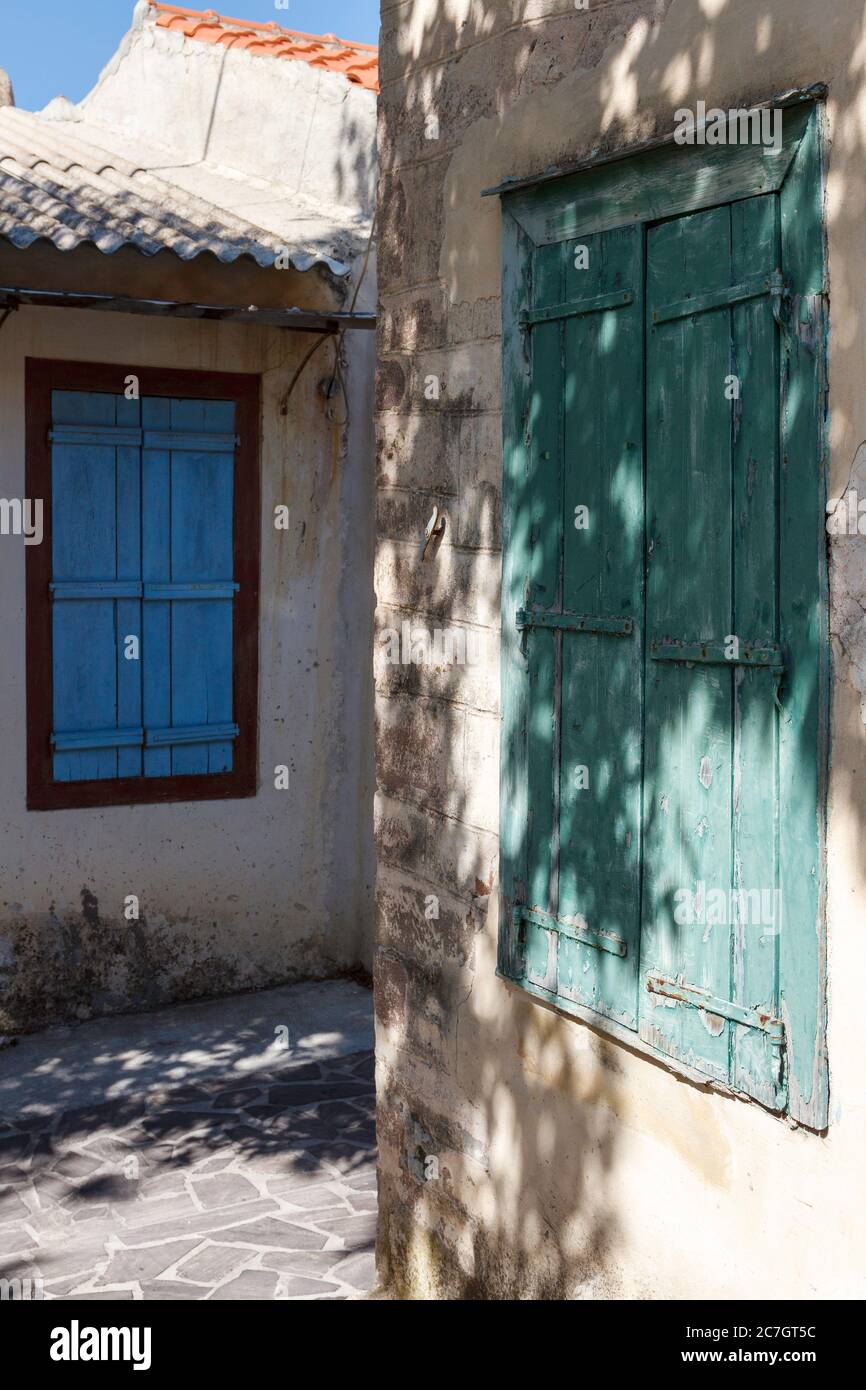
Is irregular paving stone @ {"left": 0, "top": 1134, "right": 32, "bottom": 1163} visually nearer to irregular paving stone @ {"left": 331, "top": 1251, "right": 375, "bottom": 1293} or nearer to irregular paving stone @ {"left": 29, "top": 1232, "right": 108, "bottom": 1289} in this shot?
irregular paving stone @ {"left": 29, "top": 1232, "right": 108, "bottom": 1289}

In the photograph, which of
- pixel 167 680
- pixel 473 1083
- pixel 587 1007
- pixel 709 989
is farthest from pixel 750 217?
pixel 167 680

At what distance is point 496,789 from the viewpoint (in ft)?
13.0

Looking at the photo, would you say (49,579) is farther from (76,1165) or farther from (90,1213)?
(90,1213)

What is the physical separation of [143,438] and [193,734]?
5.02ft

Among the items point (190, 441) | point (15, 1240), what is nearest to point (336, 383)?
point (190, 441)

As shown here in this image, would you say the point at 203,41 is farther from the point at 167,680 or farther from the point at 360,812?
the point at 360,812

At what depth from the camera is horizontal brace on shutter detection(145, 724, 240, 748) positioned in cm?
748

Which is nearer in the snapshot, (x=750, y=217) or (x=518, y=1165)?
(x=750, y=217)

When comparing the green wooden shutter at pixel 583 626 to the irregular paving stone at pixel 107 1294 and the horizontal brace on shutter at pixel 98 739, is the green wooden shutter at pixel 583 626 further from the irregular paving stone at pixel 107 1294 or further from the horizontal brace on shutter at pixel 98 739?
the horizontal brace on shutter at pixel 98 739

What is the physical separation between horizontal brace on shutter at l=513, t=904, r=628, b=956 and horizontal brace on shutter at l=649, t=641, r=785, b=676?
69 cm

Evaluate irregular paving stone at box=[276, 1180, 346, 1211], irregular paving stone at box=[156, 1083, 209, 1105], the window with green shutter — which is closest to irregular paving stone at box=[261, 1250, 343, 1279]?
irregular paving stone at box=[276, 1180, 346, 1211]

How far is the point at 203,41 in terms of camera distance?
8.67 m

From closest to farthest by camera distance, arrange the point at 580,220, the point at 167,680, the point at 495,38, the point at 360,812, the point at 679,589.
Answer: the point at 679,589
the point at 580,220
the point at 495,38
the point at 167,680
the point at 360,812

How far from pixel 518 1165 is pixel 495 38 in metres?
3.01
